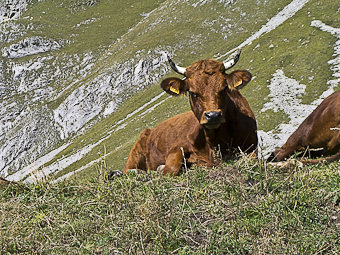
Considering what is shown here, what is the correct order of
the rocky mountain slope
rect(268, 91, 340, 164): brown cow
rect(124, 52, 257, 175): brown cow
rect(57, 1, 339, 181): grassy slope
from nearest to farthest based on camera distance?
rect(124, 52, 257, 175): brown cow < rect(268, 91, 340, 164): brown cow < rect(57, 1, 339, 181): grassy slope < the rocky mountain slope

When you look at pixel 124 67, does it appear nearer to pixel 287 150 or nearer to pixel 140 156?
pixel 140 156

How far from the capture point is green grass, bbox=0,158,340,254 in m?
3.74

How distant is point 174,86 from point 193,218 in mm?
5028

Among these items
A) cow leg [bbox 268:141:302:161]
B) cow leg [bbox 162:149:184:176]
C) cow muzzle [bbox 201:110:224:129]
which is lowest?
cow leg [bbox 268:141:302:161]

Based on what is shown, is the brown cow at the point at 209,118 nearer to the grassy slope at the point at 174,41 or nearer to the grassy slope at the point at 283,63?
the grassy slope at the point at 283,63

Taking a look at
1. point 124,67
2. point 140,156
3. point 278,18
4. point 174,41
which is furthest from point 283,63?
point 124,67

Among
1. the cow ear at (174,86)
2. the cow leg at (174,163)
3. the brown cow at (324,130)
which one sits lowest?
the brown cow at (324,130)

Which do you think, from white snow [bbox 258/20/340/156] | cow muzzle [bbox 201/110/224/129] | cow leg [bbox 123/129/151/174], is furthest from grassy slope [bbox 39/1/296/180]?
cow muzzle [bbox 201/110/224/129]

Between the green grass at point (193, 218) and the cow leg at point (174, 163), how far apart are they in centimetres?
285

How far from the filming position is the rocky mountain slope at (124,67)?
133 feet

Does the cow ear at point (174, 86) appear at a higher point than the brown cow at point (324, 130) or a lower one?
higher

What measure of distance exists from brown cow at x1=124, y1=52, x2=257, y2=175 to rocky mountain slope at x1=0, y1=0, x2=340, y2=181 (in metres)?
Answer: 2.40

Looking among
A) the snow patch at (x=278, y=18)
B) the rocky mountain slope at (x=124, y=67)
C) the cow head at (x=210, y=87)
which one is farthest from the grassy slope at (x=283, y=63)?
the cow head at (x=210, y=87)

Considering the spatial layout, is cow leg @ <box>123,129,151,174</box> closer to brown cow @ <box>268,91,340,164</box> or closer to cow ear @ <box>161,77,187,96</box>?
cow ear @ <box>161,77,187,96</box>
